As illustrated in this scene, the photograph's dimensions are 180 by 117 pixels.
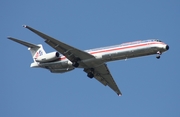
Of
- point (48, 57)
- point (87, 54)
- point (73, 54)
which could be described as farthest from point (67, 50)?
point (48, 57)

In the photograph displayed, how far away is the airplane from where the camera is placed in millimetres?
32812

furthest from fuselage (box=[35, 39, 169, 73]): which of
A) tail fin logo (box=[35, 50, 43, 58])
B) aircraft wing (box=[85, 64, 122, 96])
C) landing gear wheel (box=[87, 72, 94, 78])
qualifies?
tail fin logo (box=[35, 50, 43, 58])

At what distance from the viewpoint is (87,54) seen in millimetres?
33625

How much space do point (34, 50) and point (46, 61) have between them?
279cm

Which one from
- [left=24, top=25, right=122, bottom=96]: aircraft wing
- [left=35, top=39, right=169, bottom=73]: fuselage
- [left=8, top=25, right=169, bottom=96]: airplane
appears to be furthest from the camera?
[left=24, top=25, right=122, bottom=96]: aircraft wing

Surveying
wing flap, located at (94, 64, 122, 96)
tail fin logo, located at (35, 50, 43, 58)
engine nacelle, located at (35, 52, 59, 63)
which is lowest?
wing flap, located at (94, 64, 122, 96)

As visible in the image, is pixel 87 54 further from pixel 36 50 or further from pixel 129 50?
pixel 36 50

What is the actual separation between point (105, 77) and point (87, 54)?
5343mm

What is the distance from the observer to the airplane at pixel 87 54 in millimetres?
32812

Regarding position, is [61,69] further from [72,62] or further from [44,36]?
[44,36]

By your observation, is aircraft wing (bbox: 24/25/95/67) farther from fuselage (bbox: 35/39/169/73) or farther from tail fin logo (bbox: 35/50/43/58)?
tail fin logo (bbox: 35/50/43/58)

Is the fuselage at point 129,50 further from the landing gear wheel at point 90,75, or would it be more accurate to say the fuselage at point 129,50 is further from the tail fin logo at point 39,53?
the tail fin logo at point 39,53

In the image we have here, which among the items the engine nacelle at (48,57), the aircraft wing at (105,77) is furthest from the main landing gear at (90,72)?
the engine nacelle at (48,57)

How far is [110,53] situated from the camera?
33250mm
